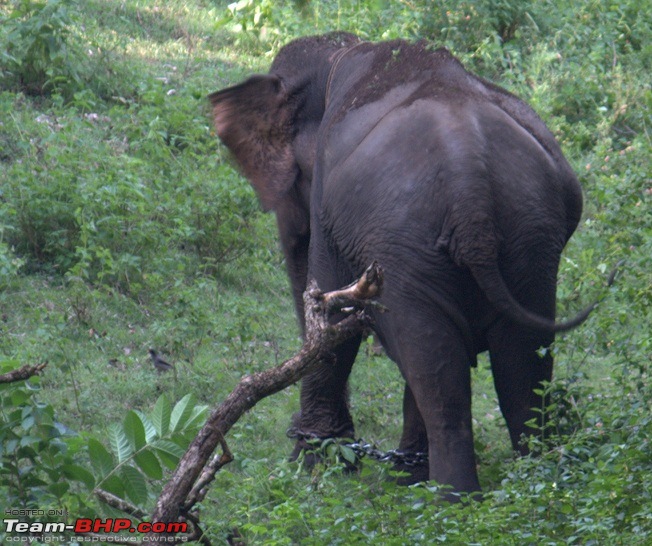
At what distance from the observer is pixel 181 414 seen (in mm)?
3936

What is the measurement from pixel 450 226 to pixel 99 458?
1.54 m

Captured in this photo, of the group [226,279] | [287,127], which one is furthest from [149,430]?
[226,279]

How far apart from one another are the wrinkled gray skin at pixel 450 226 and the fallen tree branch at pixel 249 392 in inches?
41.7

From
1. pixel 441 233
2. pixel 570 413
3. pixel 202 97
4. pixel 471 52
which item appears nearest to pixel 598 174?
pixel 471 52

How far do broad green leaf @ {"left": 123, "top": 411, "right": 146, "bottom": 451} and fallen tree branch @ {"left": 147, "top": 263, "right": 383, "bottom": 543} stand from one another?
0.58 metres

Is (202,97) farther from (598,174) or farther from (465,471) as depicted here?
(465,471)

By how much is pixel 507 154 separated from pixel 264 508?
1636 mm

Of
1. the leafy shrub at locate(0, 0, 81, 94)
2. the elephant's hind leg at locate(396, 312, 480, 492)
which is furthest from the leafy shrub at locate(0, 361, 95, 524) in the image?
the leafy shrub at locate(0, 0, 81, 94)

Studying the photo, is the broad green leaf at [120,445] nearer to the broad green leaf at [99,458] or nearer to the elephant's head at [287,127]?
the broad green leaf at [99,458]

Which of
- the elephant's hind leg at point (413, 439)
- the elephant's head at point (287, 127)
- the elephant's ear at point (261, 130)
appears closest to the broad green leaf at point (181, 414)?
the elephant's hind leg at point (413, 439)

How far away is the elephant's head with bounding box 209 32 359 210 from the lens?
19.1 ft

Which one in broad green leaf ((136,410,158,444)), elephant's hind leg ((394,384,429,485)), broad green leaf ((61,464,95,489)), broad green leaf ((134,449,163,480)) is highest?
broad green leaf ((136,410,158,444))

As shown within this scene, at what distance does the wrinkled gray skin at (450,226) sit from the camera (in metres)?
4.39

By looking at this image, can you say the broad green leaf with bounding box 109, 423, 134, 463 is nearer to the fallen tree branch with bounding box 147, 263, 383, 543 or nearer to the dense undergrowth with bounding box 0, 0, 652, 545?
the dense undergrowth with bounding box 0, 0, 652, 545
